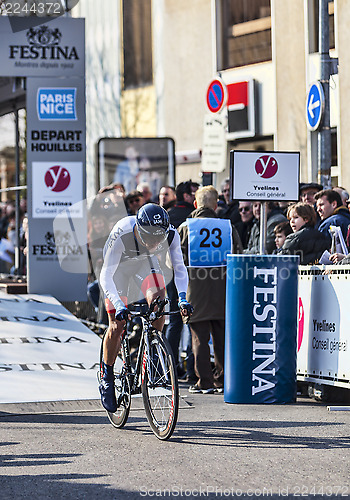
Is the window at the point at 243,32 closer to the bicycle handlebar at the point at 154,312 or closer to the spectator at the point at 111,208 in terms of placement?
the spectator at the point at 111,208

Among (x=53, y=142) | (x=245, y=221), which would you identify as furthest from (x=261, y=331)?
(x=53, y=142)

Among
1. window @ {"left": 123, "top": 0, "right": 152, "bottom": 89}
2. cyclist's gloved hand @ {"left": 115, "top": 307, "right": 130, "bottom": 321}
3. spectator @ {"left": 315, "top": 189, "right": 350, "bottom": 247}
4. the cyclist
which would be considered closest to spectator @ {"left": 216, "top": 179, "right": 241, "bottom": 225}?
spectator @ {"left": 315, "top": 189, "right": 350, "bottom": 247}

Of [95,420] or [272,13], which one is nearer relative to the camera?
[95,420]

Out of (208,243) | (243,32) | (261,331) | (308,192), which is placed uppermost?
(243,32)

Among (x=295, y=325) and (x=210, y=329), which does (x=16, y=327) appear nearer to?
(x=210, y=329)

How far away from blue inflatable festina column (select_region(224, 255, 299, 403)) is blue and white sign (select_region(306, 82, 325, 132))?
208 inches

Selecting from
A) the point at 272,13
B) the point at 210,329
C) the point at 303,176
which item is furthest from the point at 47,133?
the point at 272,13

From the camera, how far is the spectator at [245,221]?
45.3 ft

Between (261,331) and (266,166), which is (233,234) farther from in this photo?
(261,331)

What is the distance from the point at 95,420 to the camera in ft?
31.2

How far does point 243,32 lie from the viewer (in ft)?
80.5

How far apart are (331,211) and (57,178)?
428 centimetres

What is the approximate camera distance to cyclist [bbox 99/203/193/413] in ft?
27.6

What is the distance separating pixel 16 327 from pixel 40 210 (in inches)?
99.3
